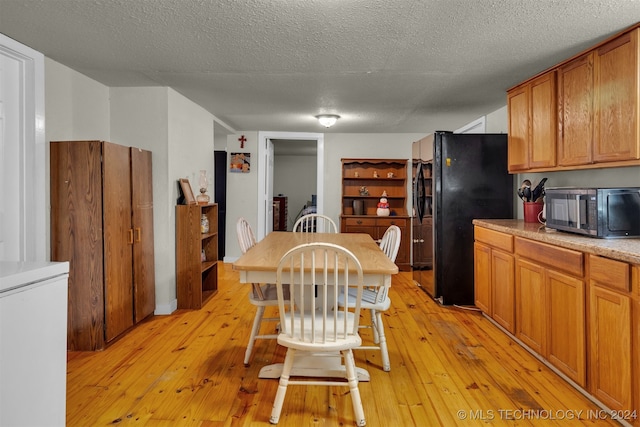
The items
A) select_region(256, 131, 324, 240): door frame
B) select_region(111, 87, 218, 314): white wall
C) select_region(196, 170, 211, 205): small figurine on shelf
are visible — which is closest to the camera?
select_region(111, 87, 218, 314): white wall

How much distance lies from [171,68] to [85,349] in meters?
2.18

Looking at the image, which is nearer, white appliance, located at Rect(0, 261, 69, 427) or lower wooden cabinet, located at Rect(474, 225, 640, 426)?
white appliance, located at Rect(0, 261, 69, 427)

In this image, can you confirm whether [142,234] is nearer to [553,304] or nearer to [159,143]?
[159,143]

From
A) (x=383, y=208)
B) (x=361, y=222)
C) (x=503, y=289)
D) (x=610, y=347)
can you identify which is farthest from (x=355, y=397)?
(x=383, y=208)

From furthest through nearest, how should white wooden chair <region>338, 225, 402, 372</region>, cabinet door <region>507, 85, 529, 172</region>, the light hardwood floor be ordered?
1. cabinet door <region>507, 85, 529, 172</region>
2. white wooden chair <region>338, 225, 402, 372</region>
3. the light hardwood floor

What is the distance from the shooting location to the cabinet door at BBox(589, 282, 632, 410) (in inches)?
69.3

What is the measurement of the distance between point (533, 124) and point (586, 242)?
1.44 m

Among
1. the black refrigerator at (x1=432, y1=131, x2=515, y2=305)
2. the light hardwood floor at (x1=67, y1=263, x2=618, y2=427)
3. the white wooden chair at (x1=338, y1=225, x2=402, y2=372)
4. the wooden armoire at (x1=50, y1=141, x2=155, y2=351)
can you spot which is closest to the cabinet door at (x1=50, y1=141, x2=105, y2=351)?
the wooden armoire at (x1=50, y1=141, x2=155, y2=351)

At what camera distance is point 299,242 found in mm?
2896

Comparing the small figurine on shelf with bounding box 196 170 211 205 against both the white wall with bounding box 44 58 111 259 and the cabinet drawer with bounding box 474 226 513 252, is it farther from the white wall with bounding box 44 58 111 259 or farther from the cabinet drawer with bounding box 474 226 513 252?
the cabinet drawer with bounding box 474 226 513 252

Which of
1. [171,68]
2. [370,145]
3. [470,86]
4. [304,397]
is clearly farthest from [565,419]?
[370,145]

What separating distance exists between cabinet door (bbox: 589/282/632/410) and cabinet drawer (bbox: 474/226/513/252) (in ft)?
3.05

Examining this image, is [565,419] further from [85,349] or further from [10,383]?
[85,349]

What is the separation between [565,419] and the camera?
1921mm
